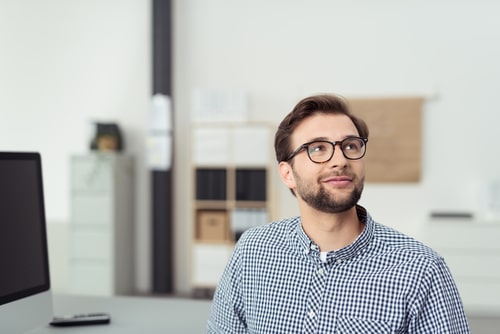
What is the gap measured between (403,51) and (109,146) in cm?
264

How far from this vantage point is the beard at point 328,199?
5.25 feet

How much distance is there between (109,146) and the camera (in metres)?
5.47

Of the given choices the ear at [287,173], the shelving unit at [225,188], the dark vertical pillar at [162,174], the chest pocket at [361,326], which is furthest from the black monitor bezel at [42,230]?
the dark vertical pillar at [162,174]

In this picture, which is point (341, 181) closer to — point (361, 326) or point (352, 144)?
point (352, 144)

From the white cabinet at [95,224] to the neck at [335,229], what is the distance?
3866mm

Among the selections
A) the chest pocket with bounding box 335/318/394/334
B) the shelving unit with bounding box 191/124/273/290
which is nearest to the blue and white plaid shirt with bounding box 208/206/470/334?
the chest pocket with bounding box 335/318/394/334

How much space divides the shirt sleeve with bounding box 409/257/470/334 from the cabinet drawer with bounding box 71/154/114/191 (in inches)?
161

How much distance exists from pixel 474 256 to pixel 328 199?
3.73 meters

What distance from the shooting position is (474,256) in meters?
4.95

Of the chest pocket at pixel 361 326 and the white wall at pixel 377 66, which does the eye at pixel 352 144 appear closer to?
the chest pocket at pixel 361 326

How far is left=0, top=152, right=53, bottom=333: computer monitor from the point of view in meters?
1.66

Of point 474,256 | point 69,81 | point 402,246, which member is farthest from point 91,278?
point 402,246

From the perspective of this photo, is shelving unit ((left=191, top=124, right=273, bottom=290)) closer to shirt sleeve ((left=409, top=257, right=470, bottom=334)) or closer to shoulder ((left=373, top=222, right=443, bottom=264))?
shoulder ((left=373, top=222, right=443, bottom=264))

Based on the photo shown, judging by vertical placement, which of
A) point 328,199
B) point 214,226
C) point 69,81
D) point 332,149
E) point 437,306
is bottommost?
point 214,226
